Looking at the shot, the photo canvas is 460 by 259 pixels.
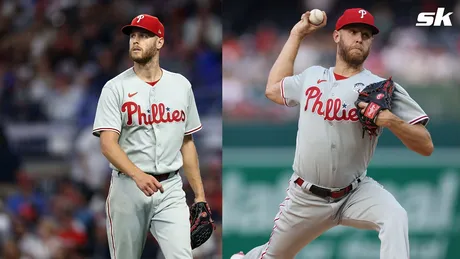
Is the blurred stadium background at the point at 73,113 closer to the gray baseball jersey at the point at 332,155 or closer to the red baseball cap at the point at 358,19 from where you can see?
the gray baseball jersey at the point at 332,155

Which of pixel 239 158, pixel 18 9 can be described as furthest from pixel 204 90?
pixel 18 9

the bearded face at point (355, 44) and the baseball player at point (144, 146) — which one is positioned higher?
the bearded face at point (355, 44)

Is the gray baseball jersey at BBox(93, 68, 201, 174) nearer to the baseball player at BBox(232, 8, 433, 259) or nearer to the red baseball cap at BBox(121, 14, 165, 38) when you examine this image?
the red baseball cap at BBox(121, 14, 165, 38)

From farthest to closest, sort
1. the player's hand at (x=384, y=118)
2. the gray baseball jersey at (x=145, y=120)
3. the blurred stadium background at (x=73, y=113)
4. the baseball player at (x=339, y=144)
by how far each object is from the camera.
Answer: the blurred stadium background at (x=73, y=113) → the gray baseball jersey at (x=145, y=120) → the baseball player at (x=339, y=144) → the player's hand at (x=384, y=118)

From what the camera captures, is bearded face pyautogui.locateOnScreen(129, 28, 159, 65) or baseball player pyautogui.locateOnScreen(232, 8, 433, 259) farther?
bearded face pyautogui.locateOnScreen(129, 28, 159, 65)

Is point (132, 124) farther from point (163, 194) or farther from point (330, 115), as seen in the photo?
point (330, 115)

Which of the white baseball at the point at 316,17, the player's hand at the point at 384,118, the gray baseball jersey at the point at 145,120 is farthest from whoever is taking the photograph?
the white baseball at the point at 316,17

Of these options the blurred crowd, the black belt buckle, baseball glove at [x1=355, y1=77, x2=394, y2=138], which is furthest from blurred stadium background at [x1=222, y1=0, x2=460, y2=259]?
baseball glove at [x1=355, y1=77, x2=394, y2=138]

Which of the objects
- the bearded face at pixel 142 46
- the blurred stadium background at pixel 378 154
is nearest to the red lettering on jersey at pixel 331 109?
the bearded face at pixel 142 46
